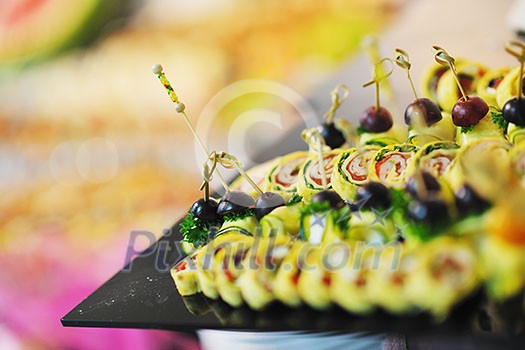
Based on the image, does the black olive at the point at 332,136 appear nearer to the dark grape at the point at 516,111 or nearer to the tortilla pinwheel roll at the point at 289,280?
the dark grape at the point at 516,111

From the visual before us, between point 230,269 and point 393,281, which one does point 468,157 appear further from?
point 230,269

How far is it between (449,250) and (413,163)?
316 mm

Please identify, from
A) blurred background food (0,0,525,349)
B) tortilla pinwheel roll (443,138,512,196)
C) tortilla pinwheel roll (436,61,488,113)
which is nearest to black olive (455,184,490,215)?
tortilla pinwheel roll (443,138,512,196)

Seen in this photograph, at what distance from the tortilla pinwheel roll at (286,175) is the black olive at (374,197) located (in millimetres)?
318

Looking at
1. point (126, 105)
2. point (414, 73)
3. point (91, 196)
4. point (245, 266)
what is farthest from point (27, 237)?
point (245, 266)

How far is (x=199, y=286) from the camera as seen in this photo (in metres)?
1.26

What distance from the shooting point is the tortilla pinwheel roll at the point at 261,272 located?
1.12 meters

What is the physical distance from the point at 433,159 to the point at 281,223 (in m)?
0.32

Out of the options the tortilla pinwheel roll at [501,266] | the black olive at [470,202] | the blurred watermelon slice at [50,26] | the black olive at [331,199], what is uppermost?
the blurred watermelon slice at [50,26]

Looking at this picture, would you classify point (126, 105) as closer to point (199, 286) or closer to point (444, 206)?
point (199, 286)

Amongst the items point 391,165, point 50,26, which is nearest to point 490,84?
point 391,165

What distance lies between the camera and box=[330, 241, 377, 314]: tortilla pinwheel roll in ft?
3.35

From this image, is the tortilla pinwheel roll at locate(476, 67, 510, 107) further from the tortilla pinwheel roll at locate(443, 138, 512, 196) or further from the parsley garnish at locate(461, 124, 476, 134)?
the tortilla pinwheel roll at locate(443, 138, 512, 196)

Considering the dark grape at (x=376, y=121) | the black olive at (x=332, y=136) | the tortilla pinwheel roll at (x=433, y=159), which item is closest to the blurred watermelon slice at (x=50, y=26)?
the black olive at (x=332, y=136)
